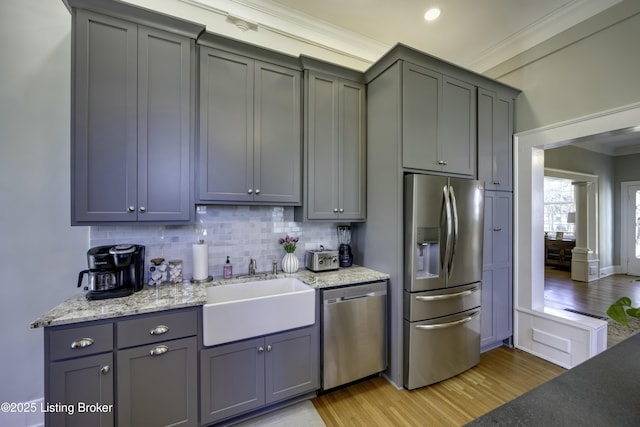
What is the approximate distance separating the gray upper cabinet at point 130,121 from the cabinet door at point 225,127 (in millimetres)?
98

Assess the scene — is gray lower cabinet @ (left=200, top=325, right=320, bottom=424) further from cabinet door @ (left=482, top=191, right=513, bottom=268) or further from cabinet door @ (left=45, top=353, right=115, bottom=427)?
cabinet door @ (left=482, top=191, right=513, bottom=268)

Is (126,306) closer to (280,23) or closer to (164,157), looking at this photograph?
(164,157)

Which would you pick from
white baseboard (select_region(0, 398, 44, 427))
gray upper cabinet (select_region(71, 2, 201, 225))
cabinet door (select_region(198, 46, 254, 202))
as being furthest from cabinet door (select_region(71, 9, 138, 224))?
white baseboard (select_region(0, 398, 44, 427))

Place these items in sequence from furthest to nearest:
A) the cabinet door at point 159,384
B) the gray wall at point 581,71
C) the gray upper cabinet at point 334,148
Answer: the gray upper cabinet at point 334,148, the gray wall at point 581,71, the cabinet door at point 159,384

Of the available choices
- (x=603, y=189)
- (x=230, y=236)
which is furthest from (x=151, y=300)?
(x=603, y=189)

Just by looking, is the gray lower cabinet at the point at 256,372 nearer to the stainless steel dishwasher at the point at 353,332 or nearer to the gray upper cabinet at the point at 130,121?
the stainless steel dishwasher at the point at 353,332

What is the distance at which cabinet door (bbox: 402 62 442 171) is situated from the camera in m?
2.30

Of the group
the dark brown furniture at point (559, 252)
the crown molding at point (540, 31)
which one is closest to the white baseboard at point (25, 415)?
the crown molding at point (540, 31)

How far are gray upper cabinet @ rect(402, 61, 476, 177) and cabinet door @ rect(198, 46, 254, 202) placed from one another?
4.38 ft

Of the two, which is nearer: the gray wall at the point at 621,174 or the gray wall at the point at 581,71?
the gray wall at the point at 581,71

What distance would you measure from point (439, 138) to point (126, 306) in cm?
275

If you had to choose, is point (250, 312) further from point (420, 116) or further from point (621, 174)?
point (621, 174)

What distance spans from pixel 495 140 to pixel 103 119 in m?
3.53

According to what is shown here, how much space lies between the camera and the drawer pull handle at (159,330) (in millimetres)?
1615
